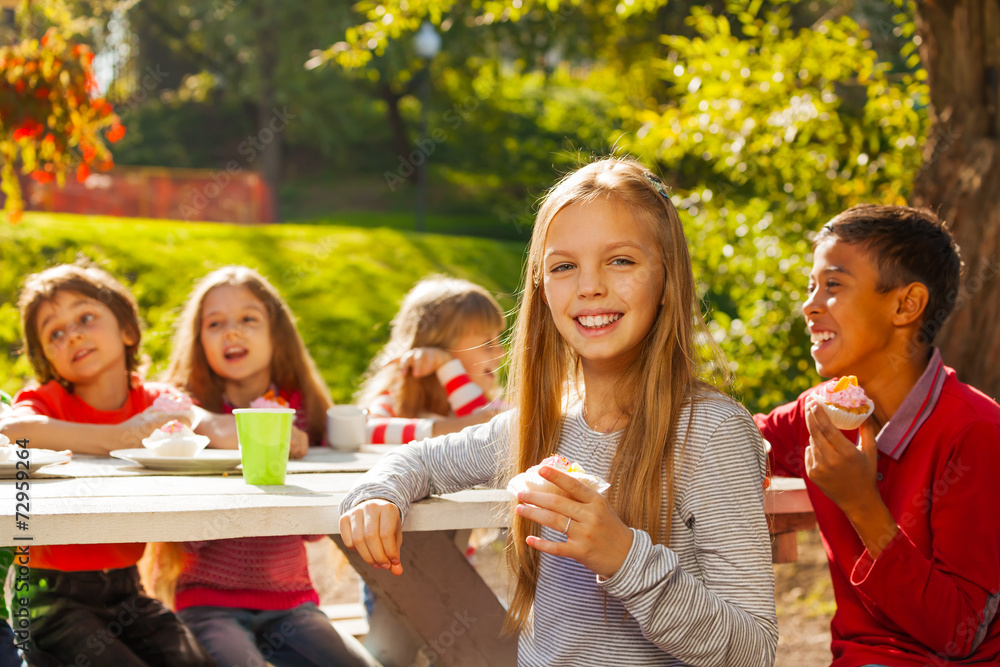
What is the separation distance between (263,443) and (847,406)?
1.32 meters

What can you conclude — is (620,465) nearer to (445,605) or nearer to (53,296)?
(445,605)

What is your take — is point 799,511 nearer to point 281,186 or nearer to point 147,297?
point 147,297

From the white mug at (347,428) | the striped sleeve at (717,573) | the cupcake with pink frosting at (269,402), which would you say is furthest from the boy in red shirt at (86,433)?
the striped sleeve at (717,573)

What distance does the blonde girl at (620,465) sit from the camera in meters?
1.50

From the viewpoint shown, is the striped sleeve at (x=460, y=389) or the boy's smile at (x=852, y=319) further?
the striped sleeve at (x=460, y=389)

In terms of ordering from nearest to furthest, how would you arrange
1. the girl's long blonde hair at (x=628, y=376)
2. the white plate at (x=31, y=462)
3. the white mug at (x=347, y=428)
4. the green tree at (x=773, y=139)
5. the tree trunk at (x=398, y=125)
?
the girl's long blonde hair at (x=628, y=376), the white plate at (x=31, y=462), the white mug at (x=347, y=428), the green tree at (x=773, y=139), the tree trunk at (x=398, y=125)

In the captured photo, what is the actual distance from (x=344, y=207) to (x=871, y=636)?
82.8 ft

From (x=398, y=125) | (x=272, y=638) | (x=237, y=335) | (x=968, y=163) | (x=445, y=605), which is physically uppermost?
(x=398, y=125)

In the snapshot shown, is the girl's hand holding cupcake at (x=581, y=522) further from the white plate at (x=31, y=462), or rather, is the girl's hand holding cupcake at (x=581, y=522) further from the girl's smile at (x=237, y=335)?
the girl's smile at (x=237, y=335)

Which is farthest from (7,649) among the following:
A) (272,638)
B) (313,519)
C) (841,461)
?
(841,461)

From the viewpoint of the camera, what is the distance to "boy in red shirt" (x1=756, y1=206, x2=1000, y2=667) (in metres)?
1.90

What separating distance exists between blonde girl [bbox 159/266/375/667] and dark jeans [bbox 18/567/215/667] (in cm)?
11

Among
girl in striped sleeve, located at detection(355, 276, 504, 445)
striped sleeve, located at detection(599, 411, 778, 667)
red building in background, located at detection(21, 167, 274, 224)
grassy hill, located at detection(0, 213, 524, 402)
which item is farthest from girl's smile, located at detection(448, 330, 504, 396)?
red building in background, located at detection(21, 167, 274, 224)

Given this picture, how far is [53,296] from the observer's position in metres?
2.97
